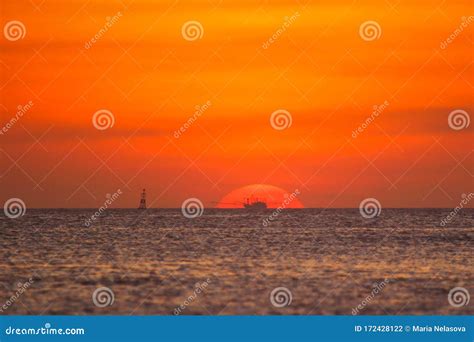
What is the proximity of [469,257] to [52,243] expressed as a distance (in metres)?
36.2

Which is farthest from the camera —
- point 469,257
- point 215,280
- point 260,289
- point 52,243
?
point 52,243

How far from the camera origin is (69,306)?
33.3 metres

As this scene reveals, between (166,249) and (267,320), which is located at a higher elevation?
(166,249)

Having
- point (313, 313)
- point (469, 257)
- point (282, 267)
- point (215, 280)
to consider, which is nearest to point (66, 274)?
point (215, 280)

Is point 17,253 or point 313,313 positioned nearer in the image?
point 313,313

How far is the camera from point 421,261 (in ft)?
178

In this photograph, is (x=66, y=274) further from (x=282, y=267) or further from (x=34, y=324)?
(x=34, y=324)

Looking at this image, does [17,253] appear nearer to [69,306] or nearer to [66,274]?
[66,274]

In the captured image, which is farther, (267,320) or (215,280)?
(215,280)

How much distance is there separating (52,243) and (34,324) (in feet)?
168

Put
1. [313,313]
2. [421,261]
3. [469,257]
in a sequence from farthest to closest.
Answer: [469,257]
[421,261]
[313,313]

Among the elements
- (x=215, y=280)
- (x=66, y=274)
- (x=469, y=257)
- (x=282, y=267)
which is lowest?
(x=66, y=274)

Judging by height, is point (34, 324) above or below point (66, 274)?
below

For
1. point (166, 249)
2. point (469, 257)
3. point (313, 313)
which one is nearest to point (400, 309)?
point (313, 313)
